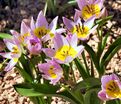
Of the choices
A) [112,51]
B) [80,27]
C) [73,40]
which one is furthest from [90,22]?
[112,51]

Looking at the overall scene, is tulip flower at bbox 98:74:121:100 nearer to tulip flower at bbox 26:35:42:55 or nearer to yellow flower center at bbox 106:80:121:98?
yellow flower center at bbox 106:80:121:98

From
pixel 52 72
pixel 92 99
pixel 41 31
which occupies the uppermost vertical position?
pixel 41 31

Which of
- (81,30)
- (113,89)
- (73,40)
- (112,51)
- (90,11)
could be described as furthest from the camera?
(112,51)

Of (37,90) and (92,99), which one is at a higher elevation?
(37,90)

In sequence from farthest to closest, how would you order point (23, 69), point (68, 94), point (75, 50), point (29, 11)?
point (29, 11)
point (23, 69)
point (68, 94)
point (75, 50)

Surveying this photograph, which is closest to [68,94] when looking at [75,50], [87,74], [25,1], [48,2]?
[87,74]

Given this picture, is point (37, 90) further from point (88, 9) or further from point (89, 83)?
point (88, 9)

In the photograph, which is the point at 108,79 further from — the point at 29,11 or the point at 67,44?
the point at 29,11
